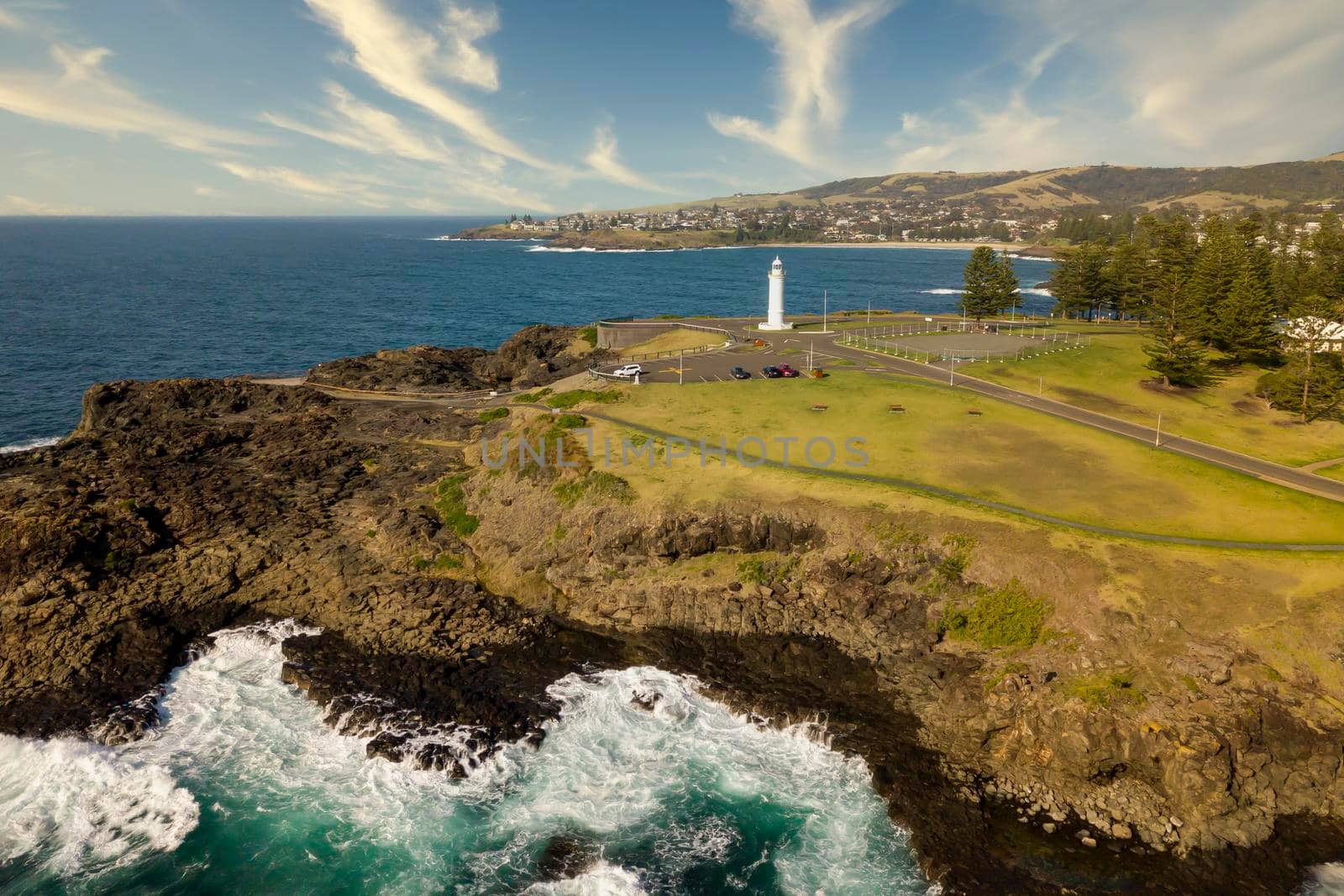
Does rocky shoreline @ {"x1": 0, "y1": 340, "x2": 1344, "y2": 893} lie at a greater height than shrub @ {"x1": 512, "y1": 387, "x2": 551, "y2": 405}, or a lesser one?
lesser

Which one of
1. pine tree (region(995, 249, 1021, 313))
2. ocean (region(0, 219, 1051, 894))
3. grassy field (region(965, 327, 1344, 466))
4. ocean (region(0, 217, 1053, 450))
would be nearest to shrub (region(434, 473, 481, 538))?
ocean (region(0, 219, 1051, 894))

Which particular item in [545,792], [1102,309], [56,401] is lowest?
[545,792]

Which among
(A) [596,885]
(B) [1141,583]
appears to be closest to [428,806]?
(A) [596,885]

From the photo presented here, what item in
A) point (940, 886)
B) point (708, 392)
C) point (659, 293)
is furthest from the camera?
point (659, 293)

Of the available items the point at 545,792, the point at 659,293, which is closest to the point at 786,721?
the point at 545,792

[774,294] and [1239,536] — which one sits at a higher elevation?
[774,294]

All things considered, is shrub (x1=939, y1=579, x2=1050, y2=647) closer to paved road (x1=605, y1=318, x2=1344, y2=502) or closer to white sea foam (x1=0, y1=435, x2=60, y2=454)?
paved road (x1=605, y1=318, x2=1344, y2=502)

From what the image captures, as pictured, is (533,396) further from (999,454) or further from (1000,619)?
(1000,619)

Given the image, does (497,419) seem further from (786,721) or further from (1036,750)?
(1036,750)
